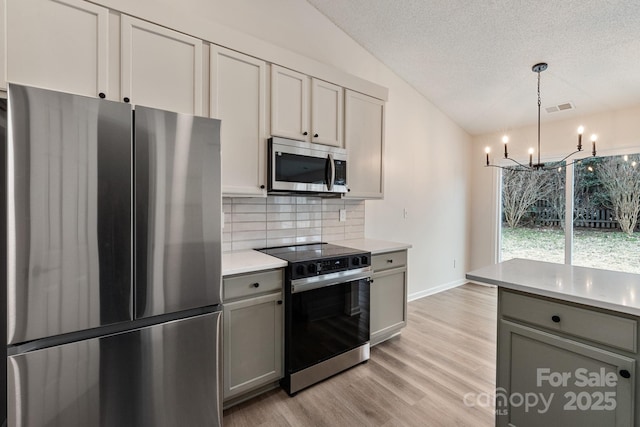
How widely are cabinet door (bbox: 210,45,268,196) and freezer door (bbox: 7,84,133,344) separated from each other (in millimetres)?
735

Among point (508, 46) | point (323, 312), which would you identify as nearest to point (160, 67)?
Answer: point (323, 312)

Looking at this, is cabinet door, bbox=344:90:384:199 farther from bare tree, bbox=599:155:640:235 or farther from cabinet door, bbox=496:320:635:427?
bare tree, bbox=599:155:640:235

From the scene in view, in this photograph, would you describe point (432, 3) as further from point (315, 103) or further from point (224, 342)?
point (224, 342)

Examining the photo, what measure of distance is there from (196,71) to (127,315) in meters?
1.53

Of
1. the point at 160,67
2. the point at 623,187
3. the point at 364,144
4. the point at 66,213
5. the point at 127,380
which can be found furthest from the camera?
the point at 623,187

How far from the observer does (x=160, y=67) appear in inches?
71.0

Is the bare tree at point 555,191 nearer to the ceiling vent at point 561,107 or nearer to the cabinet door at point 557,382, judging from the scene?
the ceiling vent at point 561,107

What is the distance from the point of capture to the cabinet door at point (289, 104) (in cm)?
228

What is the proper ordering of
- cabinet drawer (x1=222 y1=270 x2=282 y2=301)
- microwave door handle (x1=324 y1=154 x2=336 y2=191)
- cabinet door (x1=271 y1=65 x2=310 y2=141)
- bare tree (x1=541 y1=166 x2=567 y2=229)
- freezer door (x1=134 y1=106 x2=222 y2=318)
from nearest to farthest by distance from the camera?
freezer door (x1=134 y1=106 x2=222 y2=318) → cabinet drawer (x1=222 y1=270 x2=282 y2=301) → cabinet door (x1=271 y1=65 x2=310 y2=141) → microwave door handle (x1=324 y1=154 x2=336 y2=191) → bare tree (x1=541 y1=166 x2=567 y2=229)

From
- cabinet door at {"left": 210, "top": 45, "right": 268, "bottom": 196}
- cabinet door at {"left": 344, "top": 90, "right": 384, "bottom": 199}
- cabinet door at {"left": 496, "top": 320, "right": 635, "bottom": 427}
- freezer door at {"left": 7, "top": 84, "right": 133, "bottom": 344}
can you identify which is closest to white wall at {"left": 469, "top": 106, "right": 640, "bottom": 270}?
cabinet door at {"left": 344, "top": 90, "right": 384, "bottom": 199}

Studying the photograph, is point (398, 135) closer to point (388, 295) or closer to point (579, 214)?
point (388, 295)

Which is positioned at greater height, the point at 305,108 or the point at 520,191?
the point at 305,108

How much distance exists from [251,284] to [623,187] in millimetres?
4349

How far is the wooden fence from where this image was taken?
3504mm
